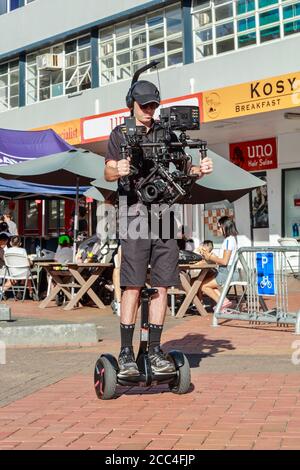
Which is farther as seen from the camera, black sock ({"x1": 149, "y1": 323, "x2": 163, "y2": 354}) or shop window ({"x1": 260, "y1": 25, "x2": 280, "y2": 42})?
shop window ({"x1": 260, "y1": 25, "x2": 280, "y2": 42})

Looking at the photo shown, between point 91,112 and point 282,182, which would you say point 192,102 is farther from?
point 91,112

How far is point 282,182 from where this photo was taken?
18969 mm

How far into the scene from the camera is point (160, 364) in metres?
4.84

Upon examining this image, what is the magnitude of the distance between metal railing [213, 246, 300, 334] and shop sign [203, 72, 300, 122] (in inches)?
269

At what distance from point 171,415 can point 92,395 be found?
0.88 meters

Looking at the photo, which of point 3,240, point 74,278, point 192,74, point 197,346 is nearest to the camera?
point 197,346

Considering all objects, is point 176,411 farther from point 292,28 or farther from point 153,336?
point 292,28

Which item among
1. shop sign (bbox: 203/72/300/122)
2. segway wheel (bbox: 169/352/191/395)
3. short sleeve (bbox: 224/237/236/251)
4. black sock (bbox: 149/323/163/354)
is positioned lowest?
segway wheel (bbox: 169/352/191/395)

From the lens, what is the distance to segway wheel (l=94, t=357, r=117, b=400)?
15.6ft

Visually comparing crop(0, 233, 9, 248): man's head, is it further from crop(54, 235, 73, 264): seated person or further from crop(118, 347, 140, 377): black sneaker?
crop(118, 347, 140, 377): black sneaker

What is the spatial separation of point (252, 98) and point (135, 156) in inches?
461

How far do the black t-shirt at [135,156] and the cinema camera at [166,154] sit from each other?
2cm

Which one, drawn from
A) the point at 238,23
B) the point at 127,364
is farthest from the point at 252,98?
the point at 127,364

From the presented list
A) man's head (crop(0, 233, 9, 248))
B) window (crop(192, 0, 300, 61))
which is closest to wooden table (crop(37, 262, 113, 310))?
man's head (crop(0, 233, 9, 248))
